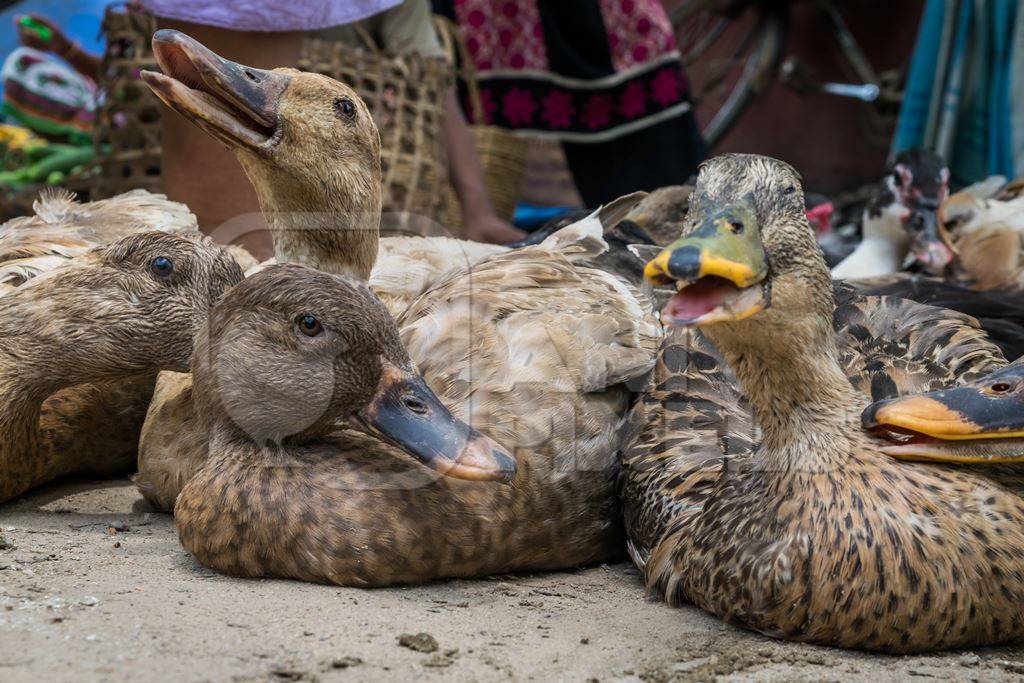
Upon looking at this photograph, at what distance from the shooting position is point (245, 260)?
12.7ft

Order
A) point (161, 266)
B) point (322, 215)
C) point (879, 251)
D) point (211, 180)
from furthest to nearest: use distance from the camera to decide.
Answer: point (879, 251), point (211, 180), point (322, 215), point (161, 266)

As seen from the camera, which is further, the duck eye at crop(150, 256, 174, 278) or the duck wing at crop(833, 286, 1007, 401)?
the duck eye at crop(150, 256, 174, 278)

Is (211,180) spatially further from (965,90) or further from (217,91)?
(965,90)

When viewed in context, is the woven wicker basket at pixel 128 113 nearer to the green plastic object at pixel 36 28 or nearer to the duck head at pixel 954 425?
the green plastic object at pixel 36 28

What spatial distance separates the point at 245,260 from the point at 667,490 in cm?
173

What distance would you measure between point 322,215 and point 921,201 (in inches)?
127

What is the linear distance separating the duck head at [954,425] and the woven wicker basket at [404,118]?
2517 millimetres

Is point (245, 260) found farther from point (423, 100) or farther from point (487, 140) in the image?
point (487, 140)

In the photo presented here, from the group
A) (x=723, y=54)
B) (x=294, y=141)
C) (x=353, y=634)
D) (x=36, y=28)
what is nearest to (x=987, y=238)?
(x=294, y=141)

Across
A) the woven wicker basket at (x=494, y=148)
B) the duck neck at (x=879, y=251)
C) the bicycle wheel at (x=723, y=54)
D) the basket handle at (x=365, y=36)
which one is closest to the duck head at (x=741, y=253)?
the basket handle at (x=365, y=36)

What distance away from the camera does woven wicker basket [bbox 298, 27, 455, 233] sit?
464 centimetres

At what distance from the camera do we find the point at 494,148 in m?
6.25

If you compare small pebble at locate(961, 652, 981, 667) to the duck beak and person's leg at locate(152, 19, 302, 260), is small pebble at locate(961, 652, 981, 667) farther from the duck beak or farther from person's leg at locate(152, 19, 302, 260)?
person's leg at locate(152, 19, 302, 260)

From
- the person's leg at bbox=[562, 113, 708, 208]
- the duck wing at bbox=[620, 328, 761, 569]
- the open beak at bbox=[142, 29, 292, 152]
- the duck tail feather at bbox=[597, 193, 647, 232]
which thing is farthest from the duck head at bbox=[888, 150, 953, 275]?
the open beak at bbox=[142, 29, 292, 152]
